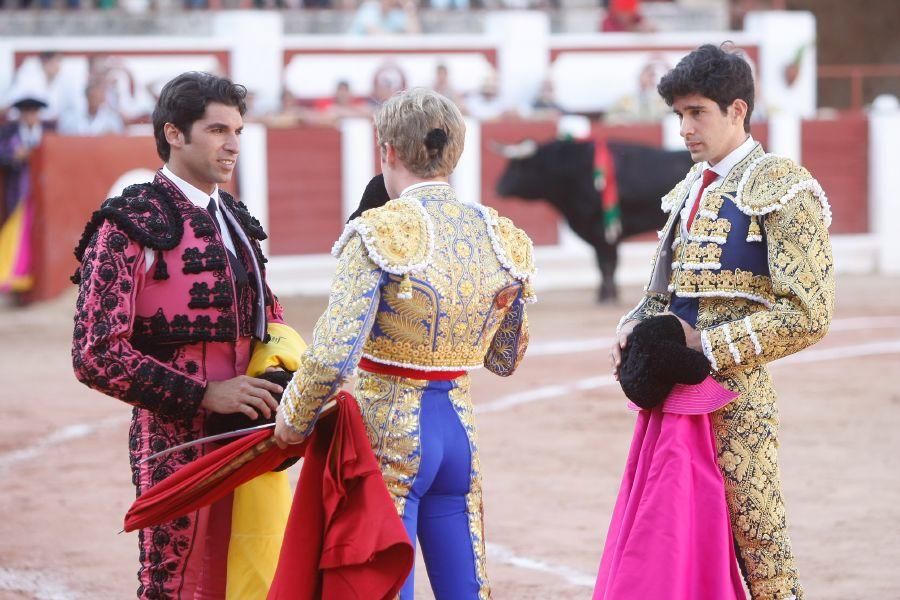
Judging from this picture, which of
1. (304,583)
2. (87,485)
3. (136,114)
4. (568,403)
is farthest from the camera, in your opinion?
(136,114)

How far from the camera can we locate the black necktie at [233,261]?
9.11 ft

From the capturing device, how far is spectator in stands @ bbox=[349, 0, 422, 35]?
13453 mm

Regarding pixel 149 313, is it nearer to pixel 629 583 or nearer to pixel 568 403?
pixel 629 583

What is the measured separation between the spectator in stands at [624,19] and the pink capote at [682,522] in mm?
12081

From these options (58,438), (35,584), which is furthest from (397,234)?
(58,438)

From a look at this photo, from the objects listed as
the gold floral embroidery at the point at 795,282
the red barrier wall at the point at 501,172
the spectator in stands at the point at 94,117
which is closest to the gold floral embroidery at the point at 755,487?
the gold floral embroidery at the point at 795,282

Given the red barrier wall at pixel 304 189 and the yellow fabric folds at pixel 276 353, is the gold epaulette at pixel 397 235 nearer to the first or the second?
the yellow fabric folds at pixel 276 353

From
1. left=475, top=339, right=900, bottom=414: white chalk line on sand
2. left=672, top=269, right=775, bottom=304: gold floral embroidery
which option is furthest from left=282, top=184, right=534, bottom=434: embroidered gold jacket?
left=475, top=339, right=900, bottom=414: white chalk line on sand

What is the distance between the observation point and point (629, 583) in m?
2.72

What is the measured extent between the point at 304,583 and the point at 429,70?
37.3 ft

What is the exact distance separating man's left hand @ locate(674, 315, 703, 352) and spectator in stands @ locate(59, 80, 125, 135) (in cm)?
891

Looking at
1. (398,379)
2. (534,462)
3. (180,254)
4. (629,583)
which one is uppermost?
(180,254)

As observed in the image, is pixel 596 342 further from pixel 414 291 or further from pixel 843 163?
pixel 414 291

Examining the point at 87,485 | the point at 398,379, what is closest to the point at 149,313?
the point at 398,379
